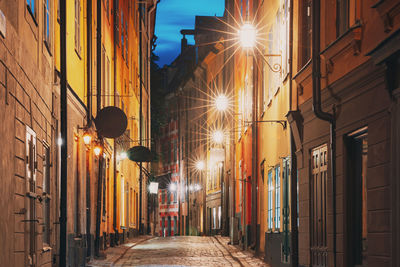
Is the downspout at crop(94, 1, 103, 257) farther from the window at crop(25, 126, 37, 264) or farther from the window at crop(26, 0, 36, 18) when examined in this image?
the window at crop(25, 126, 37, 264)

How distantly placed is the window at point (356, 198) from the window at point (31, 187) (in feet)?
13.8

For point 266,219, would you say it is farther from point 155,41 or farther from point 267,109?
point 155,41

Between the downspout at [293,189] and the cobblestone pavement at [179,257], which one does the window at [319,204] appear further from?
the cobblestone pavement at [179,257]

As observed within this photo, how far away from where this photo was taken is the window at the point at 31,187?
9.00 metres

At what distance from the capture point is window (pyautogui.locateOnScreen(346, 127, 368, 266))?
32.0ft

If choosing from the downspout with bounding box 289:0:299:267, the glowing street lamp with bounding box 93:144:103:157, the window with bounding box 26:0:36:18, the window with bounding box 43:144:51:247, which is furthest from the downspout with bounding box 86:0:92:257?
the window with bounding box 26:0:36:18

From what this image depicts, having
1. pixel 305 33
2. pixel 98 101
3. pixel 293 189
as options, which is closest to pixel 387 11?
pixel 305 33

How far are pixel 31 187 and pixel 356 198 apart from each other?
4326 mm

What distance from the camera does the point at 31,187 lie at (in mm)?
9500

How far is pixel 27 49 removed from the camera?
29.4ft

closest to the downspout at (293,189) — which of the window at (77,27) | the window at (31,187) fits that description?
the window at (77,27)

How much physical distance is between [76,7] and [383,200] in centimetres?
1034

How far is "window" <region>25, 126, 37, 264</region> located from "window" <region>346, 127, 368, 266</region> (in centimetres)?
421

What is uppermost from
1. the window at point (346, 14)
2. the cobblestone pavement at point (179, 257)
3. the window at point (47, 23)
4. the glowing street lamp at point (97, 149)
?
the window at point (47, 23)
